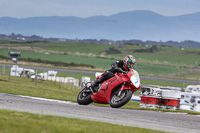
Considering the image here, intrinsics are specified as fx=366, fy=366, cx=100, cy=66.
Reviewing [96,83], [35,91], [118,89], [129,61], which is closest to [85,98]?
[96,83]

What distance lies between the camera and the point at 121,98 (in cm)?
1405

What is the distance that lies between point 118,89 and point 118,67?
89 cm

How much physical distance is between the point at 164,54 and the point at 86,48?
1383 inches

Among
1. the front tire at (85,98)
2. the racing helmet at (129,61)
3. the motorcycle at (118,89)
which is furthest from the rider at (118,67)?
the front tire at (85,98)

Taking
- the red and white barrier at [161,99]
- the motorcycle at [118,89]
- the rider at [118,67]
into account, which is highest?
the rider at [118,67]

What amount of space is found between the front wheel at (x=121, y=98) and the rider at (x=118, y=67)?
2.96 feet

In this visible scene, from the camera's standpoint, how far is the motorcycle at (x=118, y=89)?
13984mm

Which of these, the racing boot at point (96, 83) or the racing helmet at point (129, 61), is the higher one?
the racing helmet at point (129, 61)

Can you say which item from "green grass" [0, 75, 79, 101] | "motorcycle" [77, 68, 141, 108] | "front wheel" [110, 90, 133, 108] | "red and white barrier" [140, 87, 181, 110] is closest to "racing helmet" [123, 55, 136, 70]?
"motorcycle" [77, 68, 141, 108]

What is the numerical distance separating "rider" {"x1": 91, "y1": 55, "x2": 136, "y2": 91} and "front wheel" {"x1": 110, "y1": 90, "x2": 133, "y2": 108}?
902mm

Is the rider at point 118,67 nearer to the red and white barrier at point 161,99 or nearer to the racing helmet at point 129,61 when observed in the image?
the racing helmet at point 129,61

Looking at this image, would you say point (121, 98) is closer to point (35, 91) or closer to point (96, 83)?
point (96, 83)

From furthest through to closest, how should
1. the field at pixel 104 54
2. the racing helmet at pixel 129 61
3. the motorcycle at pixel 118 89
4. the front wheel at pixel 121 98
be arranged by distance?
the field at pixel 104 54
the racing helmet at pixel 129 61
the motorcycle at pixel 118 89
the front wheel at pixel 121 98

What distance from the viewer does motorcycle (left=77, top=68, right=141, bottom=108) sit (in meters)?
14.0
